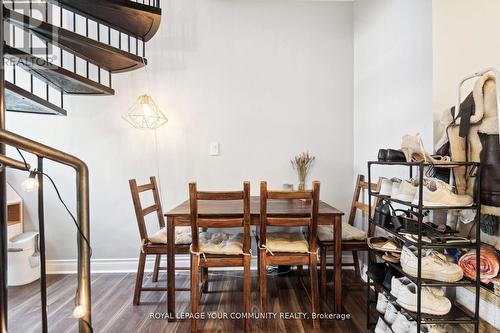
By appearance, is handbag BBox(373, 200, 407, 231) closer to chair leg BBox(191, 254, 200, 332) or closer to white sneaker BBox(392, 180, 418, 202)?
white sneaker BBox(392, 180, 418, 202)

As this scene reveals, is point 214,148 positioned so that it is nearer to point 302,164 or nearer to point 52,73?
point 302,164

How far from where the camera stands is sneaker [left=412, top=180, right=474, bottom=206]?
1.19m

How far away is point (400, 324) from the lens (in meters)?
1.30

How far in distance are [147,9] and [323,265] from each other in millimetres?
2217

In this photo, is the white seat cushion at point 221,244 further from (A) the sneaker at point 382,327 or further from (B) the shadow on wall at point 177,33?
(B) the shadow on wall at point 177,33

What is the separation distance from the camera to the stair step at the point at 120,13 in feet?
5.16

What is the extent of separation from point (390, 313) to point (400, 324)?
0.10 meters

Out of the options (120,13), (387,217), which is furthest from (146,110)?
(387,217)

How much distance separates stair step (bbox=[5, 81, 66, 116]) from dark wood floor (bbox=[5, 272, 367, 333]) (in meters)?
1.53

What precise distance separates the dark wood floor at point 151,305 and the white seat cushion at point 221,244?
1.69ft

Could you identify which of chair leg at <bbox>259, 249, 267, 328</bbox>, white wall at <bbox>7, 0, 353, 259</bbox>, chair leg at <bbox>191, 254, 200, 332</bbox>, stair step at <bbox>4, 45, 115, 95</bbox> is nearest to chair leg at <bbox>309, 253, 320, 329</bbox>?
chair leg at <bbox>259, 249, 267, 328</bbox>

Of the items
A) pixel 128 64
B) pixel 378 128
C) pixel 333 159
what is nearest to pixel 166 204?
pixel 128 64

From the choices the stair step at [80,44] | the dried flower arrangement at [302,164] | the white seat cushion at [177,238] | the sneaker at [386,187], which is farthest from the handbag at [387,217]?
the stair step at [80,44]

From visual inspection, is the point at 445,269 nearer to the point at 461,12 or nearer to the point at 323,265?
the point at 323,265
